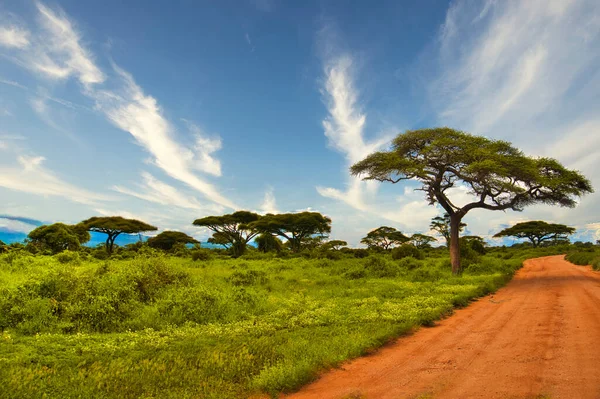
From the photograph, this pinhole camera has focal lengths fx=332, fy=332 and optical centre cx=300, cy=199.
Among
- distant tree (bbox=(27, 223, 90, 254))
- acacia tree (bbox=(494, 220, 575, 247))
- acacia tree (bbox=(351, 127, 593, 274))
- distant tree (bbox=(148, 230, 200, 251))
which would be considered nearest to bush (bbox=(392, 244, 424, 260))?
acacia tree (bbox=(351, 127, 593, 274))

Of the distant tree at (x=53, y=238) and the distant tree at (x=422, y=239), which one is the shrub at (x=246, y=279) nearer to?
the distant tree at (x=53, y=238)

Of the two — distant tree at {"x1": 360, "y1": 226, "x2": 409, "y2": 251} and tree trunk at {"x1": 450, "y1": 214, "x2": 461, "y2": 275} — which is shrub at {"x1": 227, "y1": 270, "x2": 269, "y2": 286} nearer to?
tree trunk at {"x1": 450, "y1": 214, "x2": 461, "y2": 275}

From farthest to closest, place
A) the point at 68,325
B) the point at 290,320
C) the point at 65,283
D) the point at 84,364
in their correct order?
the point at 65,283
the point at 290,320
the point at 68,325
the point at 84,364

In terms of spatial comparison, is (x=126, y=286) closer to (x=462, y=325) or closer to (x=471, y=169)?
(x=462, y=325)

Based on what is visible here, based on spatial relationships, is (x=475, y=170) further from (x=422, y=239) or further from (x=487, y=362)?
(x=422, y=239)

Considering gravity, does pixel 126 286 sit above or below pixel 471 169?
below

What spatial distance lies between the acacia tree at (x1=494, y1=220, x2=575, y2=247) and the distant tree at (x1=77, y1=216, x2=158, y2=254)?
78073 millimetres

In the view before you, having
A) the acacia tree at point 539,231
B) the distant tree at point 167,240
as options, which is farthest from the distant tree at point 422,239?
the distant tree at point 167,240

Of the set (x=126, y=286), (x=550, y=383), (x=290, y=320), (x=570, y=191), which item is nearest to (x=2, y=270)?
(x=126, y=286)

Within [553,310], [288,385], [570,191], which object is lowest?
[288,385]

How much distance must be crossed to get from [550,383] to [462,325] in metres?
4.48

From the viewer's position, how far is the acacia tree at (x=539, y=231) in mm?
73312

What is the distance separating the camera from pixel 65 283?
11266 millimetres

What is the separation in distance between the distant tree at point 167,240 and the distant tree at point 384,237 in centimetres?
3693
